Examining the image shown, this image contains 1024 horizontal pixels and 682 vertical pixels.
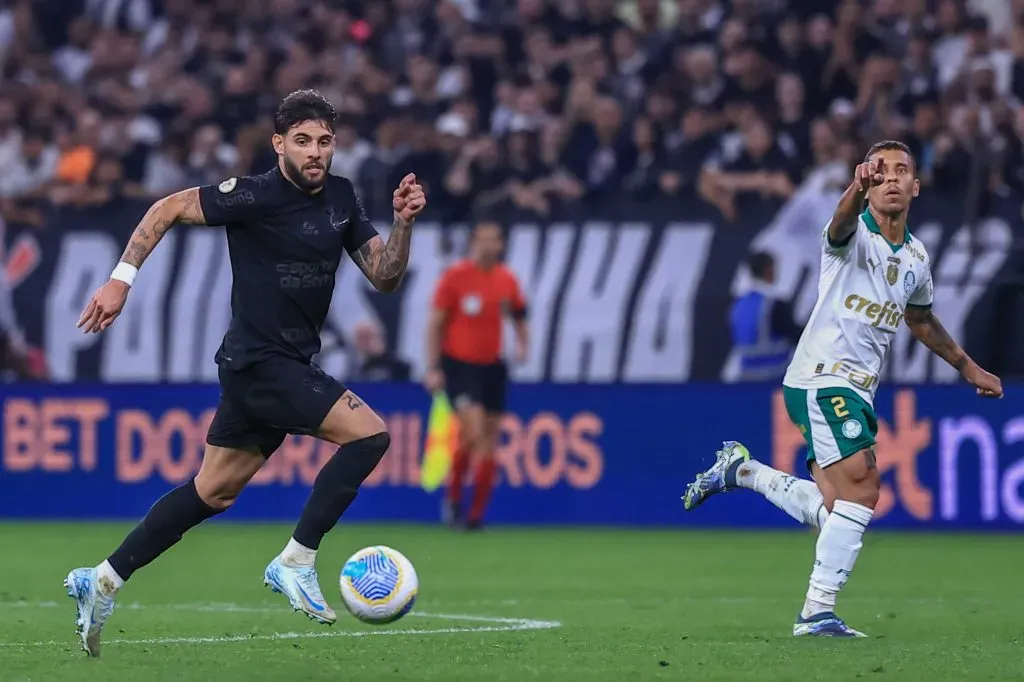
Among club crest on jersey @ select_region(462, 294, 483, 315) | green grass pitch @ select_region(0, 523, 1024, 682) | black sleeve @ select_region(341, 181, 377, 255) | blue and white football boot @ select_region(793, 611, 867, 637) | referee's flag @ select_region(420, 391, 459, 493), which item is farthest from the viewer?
referee's flag @ select_region(420, 391, 459, 493)

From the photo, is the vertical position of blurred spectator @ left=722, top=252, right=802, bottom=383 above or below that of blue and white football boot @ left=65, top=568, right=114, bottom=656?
above

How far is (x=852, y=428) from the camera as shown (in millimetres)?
8383

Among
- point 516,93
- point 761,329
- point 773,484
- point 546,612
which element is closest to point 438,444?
point 761,329

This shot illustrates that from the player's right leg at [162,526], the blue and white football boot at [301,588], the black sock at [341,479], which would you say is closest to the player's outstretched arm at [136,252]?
the player's right leg at [162,526]

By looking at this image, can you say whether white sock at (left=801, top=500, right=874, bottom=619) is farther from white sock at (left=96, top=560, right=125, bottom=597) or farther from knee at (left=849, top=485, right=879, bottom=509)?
white sock at (left=96, top=560, right=125, bottom=597)

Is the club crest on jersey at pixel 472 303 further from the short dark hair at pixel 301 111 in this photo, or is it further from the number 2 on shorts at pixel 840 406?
the short dark hair at pixel 301 111

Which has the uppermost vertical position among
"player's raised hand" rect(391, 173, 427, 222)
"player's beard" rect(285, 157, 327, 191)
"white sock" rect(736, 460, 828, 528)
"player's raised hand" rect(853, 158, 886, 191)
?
"player's raised hand" rect(853, 158, 886, 191)

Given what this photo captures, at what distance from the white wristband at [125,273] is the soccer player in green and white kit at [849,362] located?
9.67ft

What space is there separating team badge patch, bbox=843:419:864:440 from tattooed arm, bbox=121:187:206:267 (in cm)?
291

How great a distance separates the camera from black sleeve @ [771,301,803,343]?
16172mm

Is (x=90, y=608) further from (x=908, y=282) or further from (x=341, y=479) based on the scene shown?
(x=908, y=282)

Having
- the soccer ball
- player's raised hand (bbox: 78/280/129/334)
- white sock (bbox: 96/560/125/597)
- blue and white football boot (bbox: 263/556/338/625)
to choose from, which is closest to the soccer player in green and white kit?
the soccer ball

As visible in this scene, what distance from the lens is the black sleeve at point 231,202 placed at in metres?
7.54

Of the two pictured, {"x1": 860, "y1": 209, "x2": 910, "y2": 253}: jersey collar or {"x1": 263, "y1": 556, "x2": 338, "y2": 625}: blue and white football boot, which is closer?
{"x1": 263, "y1": 556, "x2": 338, "y2": 625}: blue and white football boot
